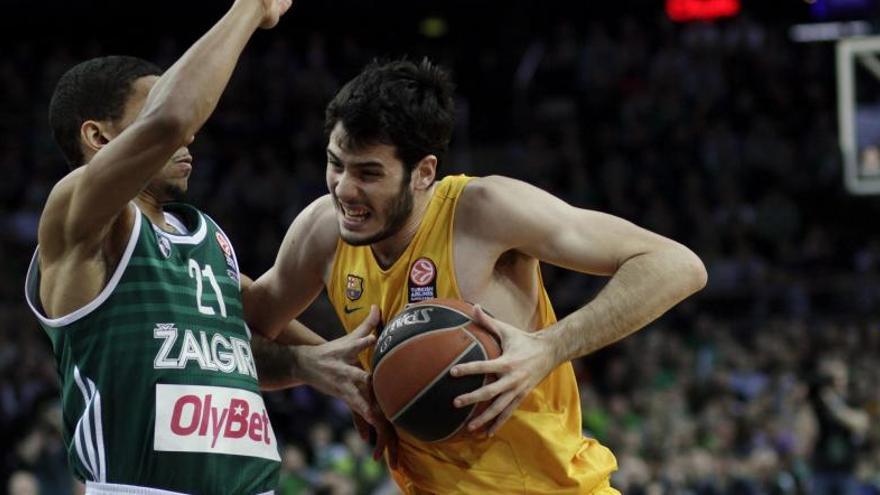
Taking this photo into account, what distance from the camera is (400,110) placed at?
3.90m

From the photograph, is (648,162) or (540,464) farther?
(648,162)

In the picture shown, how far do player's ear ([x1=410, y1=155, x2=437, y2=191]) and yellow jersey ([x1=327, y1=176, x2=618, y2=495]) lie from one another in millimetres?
91

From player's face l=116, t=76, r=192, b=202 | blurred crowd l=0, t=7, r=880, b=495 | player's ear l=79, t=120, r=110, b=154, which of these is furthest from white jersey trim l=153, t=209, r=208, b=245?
blurred crowd l=0, t=7, r=880, b=495

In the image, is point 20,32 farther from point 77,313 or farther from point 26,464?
point 77,313

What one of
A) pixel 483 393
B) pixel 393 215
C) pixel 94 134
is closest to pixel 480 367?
pixel 483 393

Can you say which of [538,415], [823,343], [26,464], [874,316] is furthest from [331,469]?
[538,415]

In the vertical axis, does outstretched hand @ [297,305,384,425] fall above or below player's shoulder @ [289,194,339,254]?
below

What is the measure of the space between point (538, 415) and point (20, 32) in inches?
650

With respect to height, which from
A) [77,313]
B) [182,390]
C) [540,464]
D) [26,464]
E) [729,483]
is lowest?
[729,483]

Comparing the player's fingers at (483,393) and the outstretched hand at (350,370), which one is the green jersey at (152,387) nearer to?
the outstretched hand at (350,370)

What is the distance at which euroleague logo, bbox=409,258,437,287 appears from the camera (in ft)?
13.2

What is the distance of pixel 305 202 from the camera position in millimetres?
14977

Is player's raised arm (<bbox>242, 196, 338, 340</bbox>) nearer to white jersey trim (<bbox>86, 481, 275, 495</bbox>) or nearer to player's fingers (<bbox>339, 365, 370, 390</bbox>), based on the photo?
player's fingers (<bbox>339, 365, 370, 390</bbox>)

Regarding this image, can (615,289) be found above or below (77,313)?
below
